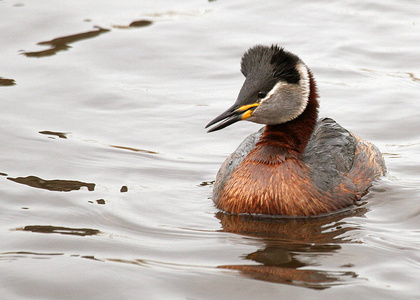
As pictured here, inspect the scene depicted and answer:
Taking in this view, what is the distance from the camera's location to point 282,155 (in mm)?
9164

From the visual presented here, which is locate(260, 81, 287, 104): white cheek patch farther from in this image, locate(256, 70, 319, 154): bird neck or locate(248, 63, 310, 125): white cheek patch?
locate(256, 70, 319, 154): bird neck

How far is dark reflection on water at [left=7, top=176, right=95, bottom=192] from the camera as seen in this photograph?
9.66m

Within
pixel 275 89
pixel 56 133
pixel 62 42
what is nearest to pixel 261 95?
pixel 275 89

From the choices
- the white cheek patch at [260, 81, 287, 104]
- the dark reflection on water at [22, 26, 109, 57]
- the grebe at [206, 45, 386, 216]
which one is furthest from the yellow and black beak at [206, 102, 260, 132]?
the dark reflection on water at [22, 26, 109, 57]

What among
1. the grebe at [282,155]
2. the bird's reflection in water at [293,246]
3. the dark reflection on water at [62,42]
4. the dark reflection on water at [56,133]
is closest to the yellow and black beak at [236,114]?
the grebe at [282,155]

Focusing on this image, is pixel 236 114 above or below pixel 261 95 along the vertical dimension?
below

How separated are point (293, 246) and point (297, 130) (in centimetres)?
160

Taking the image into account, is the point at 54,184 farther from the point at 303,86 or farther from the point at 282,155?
the point at 303,86

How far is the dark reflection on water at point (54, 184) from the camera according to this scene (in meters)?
9.66

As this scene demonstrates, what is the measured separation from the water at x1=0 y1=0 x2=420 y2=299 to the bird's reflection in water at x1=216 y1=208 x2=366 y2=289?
0.08ft

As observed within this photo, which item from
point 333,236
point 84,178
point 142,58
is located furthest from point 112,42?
point 333,236

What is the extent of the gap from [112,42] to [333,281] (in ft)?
29.7

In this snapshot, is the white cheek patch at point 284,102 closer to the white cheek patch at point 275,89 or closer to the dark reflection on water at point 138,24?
the white cheek patch at point 275,89

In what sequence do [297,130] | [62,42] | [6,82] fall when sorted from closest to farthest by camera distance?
1. [297,130]
2. [6,82]
3. [62,42]
